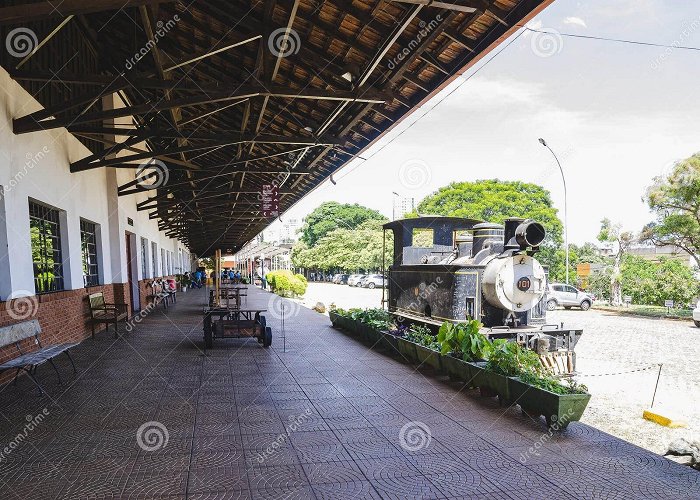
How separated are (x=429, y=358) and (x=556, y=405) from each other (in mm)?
2574

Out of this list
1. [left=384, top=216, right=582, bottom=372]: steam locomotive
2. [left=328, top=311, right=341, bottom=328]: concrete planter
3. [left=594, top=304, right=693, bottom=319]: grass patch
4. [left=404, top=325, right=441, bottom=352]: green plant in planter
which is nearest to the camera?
[left=404, top=325, right=441, bottom=352]: green plant in planter

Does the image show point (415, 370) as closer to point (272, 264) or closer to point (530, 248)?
point (530, 248)

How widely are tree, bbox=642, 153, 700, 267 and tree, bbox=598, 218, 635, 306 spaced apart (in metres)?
4.68

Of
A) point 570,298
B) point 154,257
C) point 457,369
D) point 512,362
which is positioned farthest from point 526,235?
point 570,298

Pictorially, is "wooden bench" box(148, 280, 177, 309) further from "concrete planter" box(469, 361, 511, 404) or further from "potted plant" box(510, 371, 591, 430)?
"potted plant" box(510, 371, 591, 430)

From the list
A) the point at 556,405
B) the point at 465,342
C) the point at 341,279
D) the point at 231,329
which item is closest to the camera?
the point at 556,405

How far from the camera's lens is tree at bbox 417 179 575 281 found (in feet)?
104

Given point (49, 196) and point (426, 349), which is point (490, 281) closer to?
point (426, 349)

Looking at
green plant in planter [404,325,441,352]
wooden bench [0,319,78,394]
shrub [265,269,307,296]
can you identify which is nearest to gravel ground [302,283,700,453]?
green plant in planter [404,325,441,352]

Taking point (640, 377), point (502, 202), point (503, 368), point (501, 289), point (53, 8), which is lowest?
point (640, 377)

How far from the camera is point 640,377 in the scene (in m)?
8.47

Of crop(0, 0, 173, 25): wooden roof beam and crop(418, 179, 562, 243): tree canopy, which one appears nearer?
crop(0, 0, 173, 25): wooden roof beam

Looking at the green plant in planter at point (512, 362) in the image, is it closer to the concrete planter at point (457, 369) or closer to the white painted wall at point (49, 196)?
the concrete planter at point (457, 369)

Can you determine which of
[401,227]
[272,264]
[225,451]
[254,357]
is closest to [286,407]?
[225,451]
